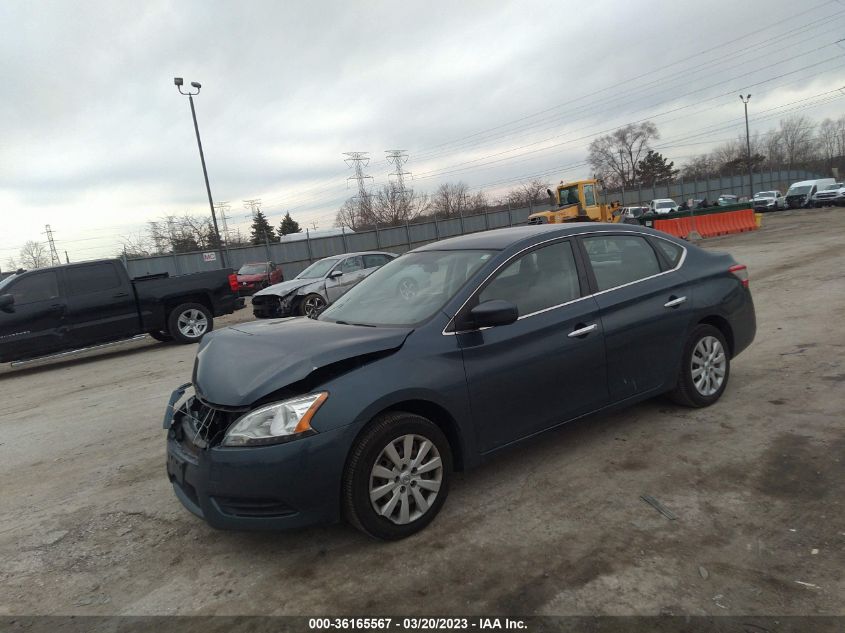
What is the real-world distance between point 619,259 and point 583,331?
34.6 inches

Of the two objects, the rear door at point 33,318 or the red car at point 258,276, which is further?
the red car at point 258,276

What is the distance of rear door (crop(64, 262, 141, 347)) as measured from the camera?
33.1 feet

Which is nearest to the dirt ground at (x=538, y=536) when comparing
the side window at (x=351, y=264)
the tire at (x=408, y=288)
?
the tire at (x=408, y=288)

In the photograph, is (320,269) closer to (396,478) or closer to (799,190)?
(396,478)

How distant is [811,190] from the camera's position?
37.8 metres

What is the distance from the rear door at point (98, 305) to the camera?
10.1 m

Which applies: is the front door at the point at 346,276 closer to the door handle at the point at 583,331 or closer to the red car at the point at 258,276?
the door handle at the point at 583,331

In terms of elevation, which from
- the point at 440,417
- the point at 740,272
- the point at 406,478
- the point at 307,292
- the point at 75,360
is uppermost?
the point at 307,292

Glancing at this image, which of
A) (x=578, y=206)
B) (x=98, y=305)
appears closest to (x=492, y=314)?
(x=98, y=305)

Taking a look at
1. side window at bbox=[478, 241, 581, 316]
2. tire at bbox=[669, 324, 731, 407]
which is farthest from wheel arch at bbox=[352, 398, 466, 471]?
tire at bbox=[669, 324, 731, 407]

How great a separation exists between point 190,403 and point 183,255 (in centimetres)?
2589

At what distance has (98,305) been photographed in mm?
10258

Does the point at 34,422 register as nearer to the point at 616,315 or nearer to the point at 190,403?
the point at 190,403

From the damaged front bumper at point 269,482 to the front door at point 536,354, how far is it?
957 millimetres
